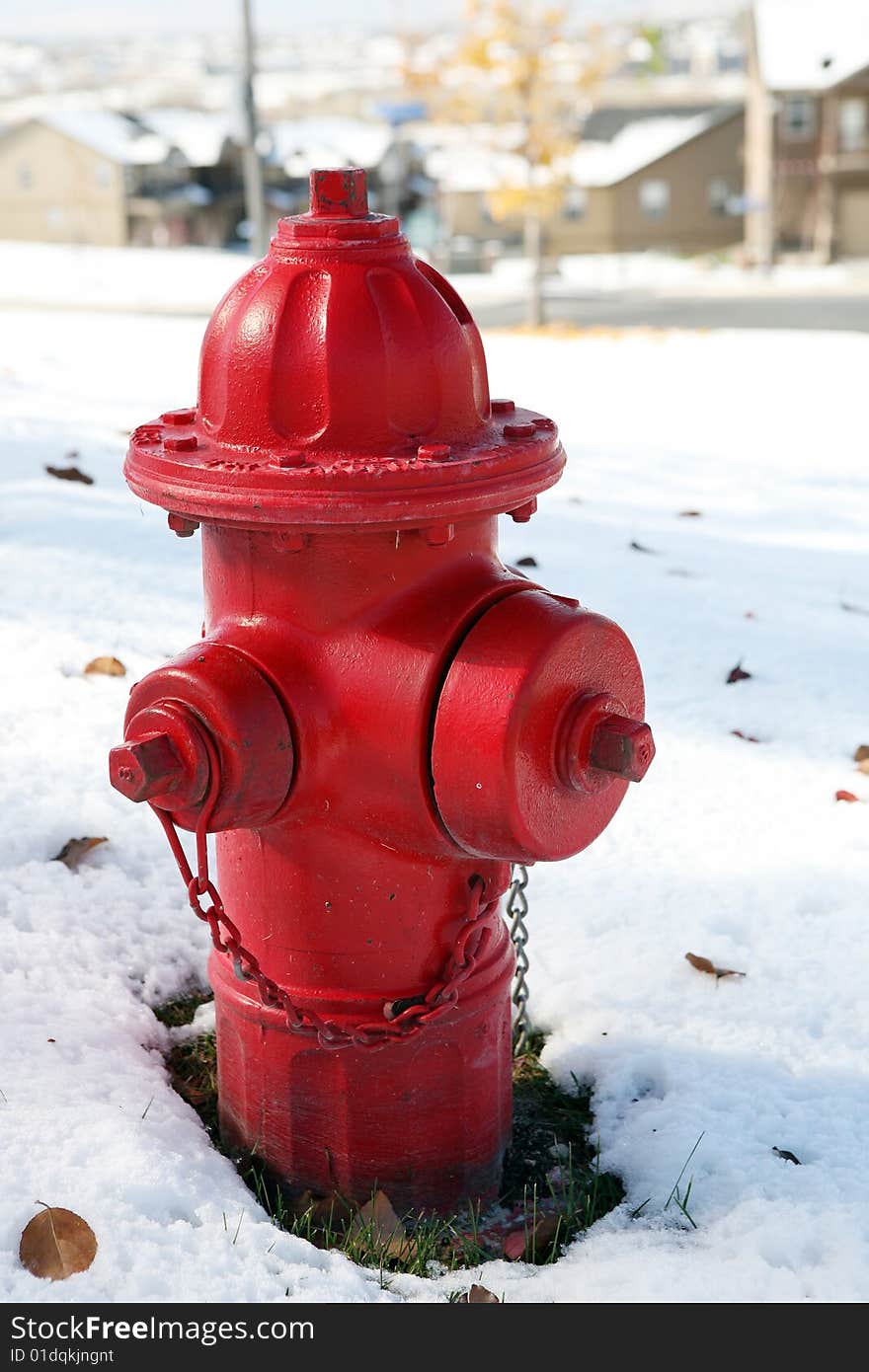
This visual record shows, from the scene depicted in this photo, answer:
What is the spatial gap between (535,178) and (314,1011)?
22.1 m

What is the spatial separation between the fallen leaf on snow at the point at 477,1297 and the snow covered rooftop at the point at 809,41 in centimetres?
4026

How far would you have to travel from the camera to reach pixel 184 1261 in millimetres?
2150

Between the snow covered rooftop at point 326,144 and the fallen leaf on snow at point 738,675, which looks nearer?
the fallen leaf on snow at point 738,675

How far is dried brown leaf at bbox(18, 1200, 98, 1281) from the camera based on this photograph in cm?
208

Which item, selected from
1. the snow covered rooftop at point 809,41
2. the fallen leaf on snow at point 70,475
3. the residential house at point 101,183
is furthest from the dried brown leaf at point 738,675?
the residential house at point 101,183

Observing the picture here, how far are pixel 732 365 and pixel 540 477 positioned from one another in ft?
26.7

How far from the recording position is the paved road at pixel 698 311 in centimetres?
2253

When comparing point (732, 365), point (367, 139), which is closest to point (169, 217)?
point (367, 139)

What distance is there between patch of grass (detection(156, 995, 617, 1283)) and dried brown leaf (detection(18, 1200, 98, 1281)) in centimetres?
34

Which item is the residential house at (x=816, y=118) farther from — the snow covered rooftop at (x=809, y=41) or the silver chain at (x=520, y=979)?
the silver chain at (x=520, y=979)

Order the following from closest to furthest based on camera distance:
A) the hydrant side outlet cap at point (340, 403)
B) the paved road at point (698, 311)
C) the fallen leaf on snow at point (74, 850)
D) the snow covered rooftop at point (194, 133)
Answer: the hydrant side outlet cap at point (340, 403) < the fallen leaf on snow at point (74, 850) < the paved road at point (698, 311) < the snow covered rooftop at point (194, 133)

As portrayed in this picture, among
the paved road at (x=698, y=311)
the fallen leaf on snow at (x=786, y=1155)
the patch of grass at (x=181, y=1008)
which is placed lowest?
the fallen leaf on snow at (x=786, y=1155)

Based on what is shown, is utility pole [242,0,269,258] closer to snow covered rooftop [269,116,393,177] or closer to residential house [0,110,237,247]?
residential house [0,110,237,247]

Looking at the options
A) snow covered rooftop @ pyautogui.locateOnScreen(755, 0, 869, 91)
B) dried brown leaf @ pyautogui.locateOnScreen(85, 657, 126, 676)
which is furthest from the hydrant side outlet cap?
snow covered rooftop @ pyautogui.locateOnScreen(755, 0, 869, 91)
